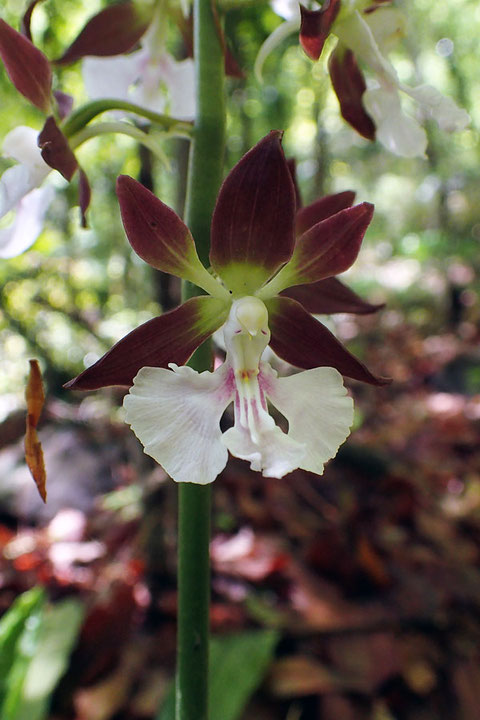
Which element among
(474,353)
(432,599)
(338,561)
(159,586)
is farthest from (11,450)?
(474,353)

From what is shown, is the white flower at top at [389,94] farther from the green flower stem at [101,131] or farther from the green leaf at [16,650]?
the green leaf at [16,650]

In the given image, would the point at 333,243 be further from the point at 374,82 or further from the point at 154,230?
Result: the point at 374,82

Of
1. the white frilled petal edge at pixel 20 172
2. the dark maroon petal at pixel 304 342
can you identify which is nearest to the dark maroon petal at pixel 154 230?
the dark maroon petal at pixel 304 342

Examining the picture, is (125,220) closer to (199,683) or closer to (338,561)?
(199,683)

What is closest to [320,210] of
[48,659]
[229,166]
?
[48,659]

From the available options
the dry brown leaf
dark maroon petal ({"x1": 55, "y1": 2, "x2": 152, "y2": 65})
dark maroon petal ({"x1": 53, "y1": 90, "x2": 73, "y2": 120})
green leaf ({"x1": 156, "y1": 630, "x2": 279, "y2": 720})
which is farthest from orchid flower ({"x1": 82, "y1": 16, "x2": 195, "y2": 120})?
green leaf ({"x1": 156, "y1": 630, "x2": 279, "y2": 720})
